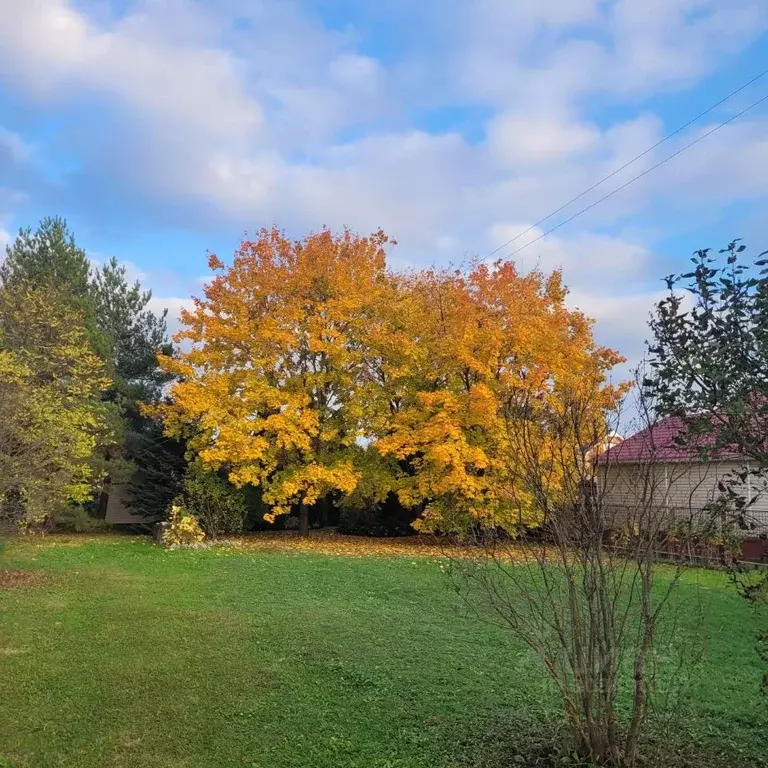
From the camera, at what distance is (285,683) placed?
4578 millimetres

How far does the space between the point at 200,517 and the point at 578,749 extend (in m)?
13.6

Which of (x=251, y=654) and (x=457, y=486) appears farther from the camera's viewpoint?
(x=457, y=486)

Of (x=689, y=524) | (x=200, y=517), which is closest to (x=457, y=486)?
(x=200, y=517)

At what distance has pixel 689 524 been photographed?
298 centimetres

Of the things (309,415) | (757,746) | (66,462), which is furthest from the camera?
(309,415)

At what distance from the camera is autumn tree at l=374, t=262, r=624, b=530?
13.5 meters

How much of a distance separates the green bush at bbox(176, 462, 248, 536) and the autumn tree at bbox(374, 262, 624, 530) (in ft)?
14.4

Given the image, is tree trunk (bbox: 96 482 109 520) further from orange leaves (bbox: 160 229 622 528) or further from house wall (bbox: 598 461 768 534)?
house wall (bbox: 598 461 768 534)

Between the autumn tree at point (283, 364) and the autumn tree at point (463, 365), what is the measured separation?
1106 mm

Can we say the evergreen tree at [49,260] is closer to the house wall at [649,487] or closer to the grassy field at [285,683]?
the grassy field at [285,683]

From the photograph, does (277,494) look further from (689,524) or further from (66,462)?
(689,524)

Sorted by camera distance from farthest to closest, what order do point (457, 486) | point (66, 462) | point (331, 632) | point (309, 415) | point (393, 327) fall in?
point (393, 327) → point (309, 415) → point (457, 486) → point (66, 462) → point (331, 632)

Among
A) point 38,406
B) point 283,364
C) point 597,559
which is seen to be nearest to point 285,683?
point 597,559

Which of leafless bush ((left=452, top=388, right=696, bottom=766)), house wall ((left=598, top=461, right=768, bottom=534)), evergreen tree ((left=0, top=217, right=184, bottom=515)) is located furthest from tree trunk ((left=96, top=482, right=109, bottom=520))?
house wall ((left=598, top=461, right=768, bottom=534))
